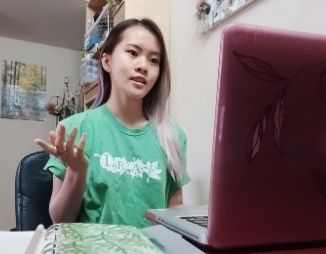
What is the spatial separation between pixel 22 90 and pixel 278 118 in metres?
3.26

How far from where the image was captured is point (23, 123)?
3.20 meters

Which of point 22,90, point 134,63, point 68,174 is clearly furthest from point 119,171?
point 22,90

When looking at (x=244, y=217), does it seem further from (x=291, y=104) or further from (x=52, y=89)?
(x=52, y=89)

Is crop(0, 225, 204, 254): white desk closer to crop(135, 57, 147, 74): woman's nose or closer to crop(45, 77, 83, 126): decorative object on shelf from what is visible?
crop(135, 57, 147, 74): woman's nose

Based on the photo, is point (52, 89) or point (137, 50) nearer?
point (137, 50)

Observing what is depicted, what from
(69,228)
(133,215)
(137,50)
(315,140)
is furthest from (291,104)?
(137,50)

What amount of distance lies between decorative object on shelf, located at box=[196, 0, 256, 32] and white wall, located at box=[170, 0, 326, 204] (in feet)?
0.06

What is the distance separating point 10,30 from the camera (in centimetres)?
308

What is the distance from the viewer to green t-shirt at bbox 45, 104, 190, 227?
2.71ft

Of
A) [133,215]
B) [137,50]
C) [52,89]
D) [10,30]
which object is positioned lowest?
[133,215]

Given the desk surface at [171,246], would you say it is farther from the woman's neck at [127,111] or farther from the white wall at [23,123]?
the white wall at [23,123]

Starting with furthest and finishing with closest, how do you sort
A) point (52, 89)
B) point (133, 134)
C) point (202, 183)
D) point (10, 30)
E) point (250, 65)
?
point (52, 89), point (10, 30), point (202, 183), point (133, 134), point (250, 65)

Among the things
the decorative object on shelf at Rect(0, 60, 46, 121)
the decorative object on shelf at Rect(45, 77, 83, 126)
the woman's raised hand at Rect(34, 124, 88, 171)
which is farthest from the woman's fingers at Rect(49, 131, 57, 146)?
the decorative object on shelf at Rect(0, 60, 46, 121)

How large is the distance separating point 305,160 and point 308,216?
0.18 feet
